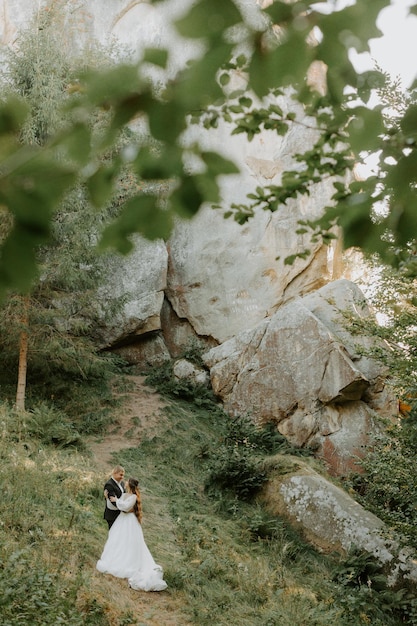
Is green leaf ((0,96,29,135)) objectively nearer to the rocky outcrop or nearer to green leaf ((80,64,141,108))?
green leaf ((80,64,141,108))

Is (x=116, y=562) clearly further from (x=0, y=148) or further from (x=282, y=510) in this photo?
(x=0, y=148)

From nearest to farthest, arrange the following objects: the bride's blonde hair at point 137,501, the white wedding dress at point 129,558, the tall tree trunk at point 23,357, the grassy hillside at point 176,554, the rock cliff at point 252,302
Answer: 1. the grassy hillside at point 176,554
2. the white wedding dress at point 129,558
3. the bride's blonde hair at point 137,501
4. the tall tree trunk at point 23,357
5. the rock cliff at point 252,302

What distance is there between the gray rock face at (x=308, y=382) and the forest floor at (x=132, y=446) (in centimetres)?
214

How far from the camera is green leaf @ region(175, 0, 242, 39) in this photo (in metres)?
0.93

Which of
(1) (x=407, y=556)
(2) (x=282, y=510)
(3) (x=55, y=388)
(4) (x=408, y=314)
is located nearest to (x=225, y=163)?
(4) (x=408, y=314)

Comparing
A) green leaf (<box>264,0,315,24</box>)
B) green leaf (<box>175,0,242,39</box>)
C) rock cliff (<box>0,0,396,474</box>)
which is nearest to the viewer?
green leaf (<box>175,0,242,39</box>)

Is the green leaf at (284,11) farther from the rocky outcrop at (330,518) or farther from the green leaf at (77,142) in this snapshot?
the rocky outcrop at (330,518)

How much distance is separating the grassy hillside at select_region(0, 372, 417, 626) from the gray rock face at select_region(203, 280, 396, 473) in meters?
2.55

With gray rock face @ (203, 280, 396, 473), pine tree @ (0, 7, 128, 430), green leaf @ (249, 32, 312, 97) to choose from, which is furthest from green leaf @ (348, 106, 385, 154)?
gray rock face @ (203, 280, 396, 473)

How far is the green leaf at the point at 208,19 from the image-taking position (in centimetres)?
93

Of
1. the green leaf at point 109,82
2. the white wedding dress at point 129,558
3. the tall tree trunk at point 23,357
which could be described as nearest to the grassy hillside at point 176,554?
the white wedding dress at point 129,558

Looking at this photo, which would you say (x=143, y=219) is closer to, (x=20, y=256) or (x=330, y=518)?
A: (x=20, y=256)

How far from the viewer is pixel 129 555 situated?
712 cm

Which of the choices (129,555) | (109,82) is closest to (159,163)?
(109,82)
